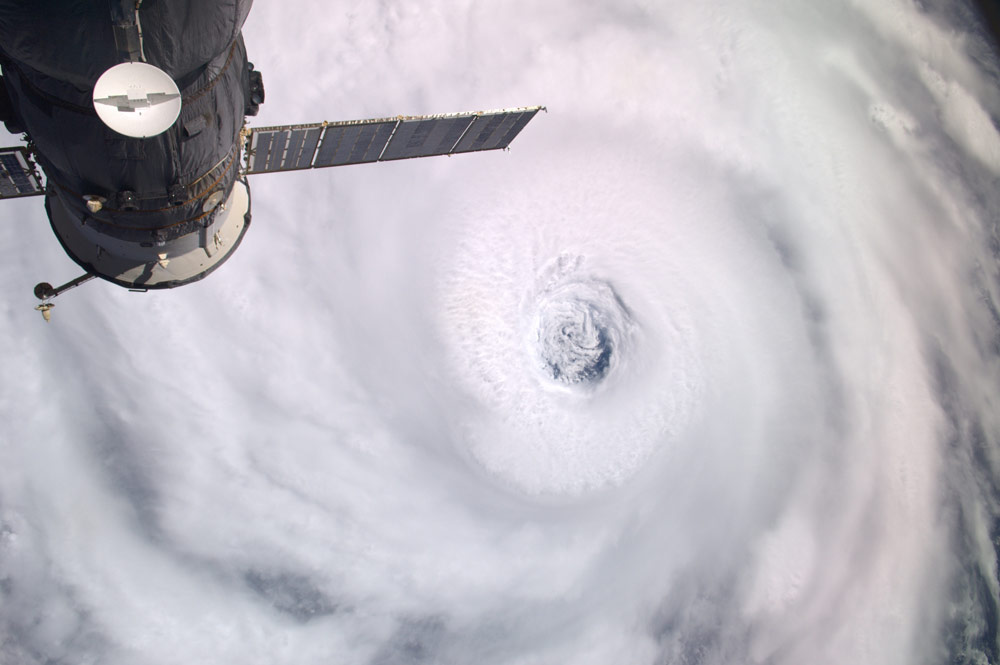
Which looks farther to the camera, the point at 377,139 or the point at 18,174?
the point at 377,139

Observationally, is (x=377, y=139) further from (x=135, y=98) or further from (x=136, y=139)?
(x=135, y=98)

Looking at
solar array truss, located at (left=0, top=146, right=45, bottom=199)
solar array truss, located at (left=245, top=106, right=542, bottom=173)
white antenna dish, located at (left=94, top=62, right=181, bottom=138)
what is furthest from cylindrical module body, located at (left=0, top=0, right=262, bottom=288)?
solar array truss, located at (left=245, top=106, right=542, bottom=173)

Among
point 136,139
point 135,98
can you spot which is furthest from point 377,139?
point 135,98

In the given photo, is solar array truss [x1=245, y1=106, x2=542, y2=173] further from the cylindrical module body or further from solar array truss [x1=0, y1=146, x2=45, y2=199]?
solar array truss [x1=0, y1=146, x2=45, y2=199]

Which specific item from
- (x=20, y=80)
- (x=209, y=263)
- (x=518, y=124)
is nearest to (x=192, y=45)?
(x=20, y=80)

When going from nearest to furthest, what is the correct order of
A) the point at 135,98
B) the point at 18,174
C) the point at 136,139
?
the point at 135,98, the point at 136,139, the point at 18,174

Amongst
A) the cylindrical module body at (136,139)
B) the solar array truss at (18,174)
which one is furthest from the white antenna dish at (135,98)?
the solar array truss at (18,174)

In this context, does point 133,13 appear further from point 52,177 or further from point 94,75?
point 52,177
